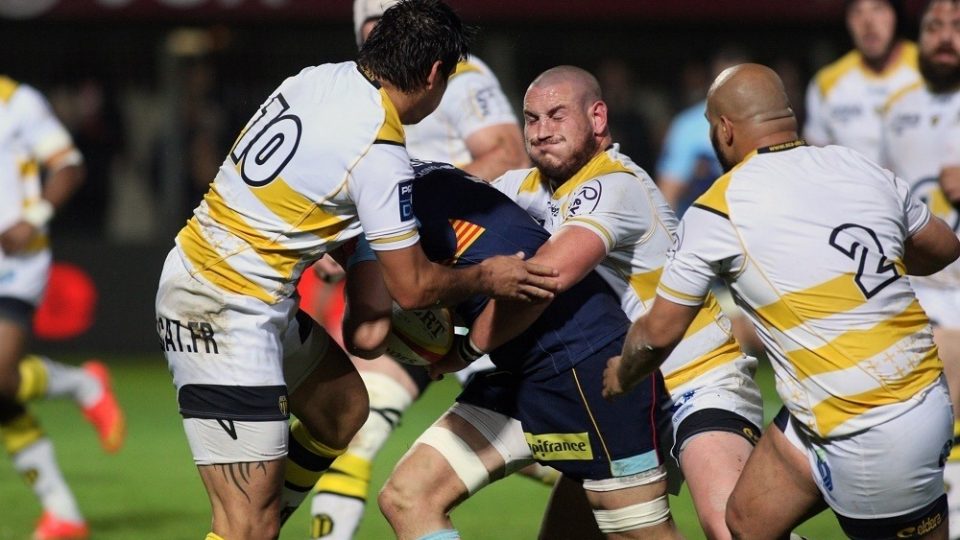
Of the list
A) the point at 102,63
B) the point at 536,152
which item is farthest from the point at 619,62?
the point at 536,152

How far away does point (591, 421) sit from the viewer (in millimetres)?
4836

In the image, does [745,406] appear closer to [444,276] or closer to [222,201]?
[444,276]

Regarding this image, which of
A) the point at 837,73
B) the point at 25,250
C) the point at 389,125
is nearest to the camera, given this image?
the point at 389,125

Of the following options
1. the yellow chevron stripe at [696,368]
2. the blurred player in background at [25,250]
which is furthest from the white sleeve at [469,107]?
the blurred player in background at [25,250]

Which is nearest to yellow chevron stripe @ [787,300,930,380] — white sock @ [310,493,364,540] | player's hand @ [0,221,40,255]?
white sock @ [310,493,364,540]

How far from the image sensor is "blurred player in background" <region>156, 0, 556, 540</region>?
179 inches

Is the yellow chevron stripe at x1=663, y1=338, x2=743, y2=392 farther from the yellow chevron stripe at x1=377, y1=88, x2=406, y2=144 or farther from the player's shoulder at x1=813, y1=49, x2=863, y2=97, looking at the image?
the player's shoulder at x1=813, y1=49, x2=863, y2=97

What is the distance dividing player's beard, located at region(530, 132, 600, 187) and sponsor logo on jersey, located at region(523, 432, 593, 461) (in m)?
0.91

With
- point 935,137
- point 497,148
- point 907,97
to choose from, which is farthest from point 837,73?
point 497,148

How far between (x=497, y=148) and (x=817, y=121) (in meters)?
2.64

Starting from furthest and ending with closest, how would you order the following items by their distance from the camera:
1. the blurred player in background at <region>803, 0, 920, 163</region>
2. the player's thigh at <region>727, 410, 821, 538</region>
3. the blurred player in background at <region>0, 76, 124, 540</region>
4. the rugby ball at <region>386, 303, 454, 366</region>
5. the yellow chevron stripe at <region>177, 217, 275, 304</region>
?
the blurred player in background at <region>803, 0, 920, 163</region>
the blurred player in background at <region>0, 76, 124, 540</region>
the rugby ball at <region>386, 303, 454, 366</region>
the yellow chevron stripe at <region>177, 217, 275, 304</region>
the player's thigh at <region>727, 410, 821, 538</region>

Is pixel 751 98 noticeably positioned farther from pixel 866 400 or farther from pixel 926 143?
pixel 926 143

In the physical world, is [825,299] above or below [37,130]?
below

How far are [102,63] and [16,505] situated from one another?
8550 mm
